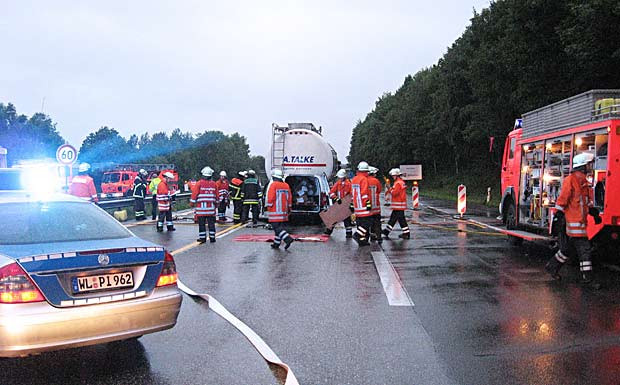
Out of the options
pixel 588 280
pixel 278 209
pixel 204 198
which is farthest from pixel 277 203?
pixel 588 280

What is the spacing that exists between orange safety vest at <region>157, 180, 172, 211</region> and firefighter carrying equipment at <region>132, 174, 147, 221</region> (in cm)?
381

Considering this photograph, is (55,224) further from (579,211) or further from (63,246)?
(579,211)

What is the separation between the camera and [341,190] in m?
17.0

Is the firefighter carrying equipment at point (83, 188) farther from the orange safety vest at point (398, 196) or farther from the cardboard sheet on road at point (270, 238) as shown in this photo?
the orange safety vest at point (398, 196)

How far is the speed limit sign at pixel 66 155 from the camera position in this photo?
16.3 meters

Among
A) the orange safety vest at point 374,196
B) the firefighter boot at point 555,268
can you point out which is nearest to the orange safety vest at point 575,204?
the firefighter boot at point 555,268

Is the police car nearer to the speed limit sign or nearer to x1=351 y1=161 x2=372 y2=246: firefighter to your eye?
x1=351 y1=161 x2=372 y2=246: firefighter

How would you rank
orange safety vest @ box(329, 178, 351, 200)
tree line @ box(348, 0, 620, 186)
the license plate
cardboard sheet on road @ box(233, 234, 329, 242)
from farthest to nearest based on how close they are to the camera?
tree line @ box(348, 0, 620, 186) < orange safety vest @ box(329, 178, 351, 200) < cardboard sheet on road @ box(233, 234, 329, 242) < the license plate

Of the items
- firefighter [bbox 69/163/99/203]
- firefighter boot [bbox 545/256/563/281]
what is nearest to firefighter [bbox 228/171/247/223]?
firefighter [bbox 69/163/99/203]

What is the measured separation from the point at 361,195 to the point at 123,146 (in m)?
103

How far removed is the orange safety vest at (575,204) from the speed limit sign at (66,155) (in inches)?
499

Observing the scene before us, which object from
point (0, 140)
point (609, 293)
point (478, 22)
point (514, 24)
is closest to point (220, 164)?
point (0, 140)

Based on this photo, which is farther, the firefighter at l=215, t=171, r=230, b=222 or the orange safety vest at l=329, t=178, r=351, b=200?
the firefighter at l=215, t=171, r=230, b=222

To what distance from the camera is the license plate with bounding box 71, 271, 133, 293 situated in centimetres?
452
